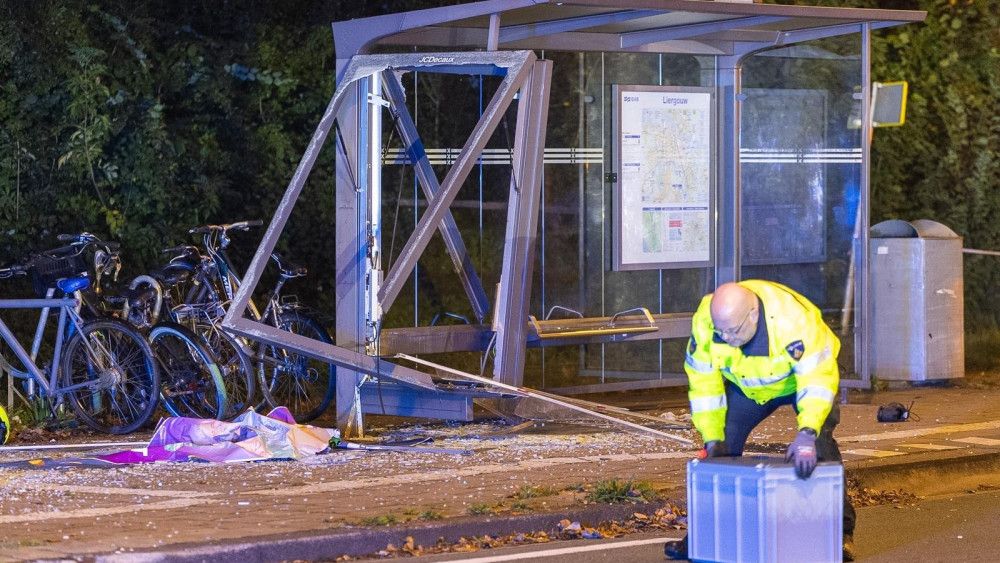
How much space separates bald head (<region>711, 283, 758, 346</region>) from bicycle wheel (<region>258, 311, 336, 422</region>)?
211 inches

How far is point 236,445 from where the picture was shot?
941 cm

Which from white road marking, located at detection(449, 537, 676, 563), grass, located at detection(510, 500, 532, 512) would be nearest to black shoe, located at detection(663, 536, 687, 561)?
white road marking, located at detection(449, 537, 676, 563)

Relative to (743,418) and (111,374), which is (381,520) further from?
(111,374)

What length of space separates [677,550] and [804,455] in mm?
1116

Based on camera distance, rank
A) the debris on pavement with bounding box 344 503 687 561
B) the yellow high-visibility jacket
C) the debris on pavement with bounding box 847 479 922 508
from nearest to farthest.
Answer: the yellow high-visibility jacket < the debris on pavement with bounding box 344 503 687 561 < the debris on pavement with bounding box 847 479 922 508

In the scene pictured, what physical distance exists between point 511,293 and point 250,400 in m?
1.98

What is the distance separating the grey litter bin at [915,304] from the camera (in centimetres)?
1323

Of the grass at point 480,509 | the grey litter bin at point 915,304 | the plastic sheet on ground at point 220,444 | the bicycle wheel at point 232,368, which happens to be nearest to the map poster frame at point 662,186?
the grey litter bin at point 915,304

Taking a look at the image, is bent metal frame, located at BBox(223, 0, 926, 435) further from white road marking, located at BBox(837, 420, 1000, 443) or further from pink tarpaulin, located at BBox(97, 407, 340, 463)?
white road marking, located at BBox(837, 420, 1000, 443)

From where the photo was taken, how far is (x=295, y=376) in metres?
11.4

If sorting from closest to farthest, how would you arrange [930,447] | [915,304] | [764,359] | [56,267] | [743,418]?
[764,359], [743,418], [930,447], [56,267], [915,304]

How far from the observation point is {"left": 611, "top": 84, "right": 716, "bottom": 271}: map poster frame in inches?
478

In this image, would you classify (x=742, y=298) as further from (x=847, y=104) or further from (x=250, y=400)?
(x=847, y=104)

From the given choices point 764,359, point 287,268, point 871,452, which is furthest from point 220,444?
point 764,359
